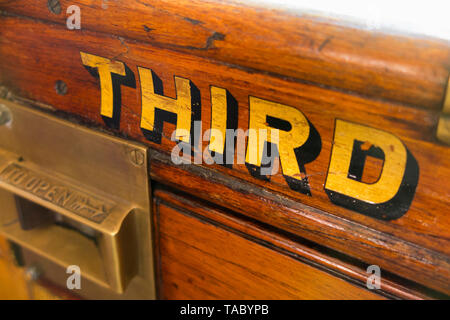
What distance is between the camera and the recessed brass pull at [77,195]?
2.64 ft

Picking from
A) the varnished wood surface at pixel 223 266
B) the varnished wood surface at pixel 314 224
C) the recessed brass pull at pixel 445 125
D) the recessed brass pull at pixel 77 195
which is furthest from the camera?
the recessed brass pull at pixel 77 195

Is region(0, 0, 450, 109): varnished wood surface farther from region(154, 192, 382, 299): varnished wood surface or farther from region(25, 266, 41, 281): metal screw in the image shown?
region(25, 266, 41, 281): metal screw

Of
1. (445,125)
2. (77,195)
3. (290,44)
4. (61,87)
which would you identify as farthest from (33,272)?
(445,125)

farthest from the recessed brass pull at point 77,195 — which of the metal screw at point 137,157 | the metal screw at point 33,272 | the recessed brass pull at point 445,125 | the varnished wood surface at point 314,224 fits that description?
the recessed brass pull at point 445,125

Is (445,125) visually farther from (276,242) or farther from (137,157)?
(137,157)

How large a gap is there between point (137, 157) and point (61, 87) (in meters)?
0.24

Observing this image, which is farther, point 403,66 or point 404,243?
point 404,243

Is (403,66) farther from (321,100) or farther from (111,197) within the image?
(111,197)

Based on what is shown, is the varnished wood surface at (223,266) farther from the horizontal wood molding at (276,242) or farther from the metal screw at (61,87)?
the metal screw at (61,87)

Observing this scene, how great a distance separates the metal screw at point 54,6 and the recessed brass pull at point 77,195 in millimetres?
241

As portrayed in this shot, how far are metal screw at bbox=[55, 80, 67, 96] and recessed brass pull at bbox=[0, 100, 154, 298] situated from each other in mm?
65

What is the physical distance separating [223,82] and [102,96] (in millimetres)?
296

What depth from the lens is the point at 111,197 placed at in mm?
855
